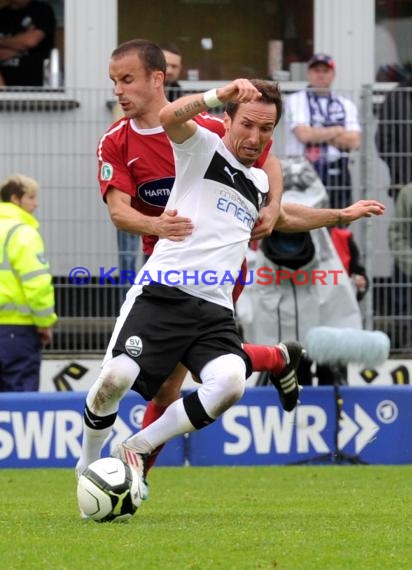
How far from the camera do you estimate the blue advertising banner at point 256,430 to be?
12.1m

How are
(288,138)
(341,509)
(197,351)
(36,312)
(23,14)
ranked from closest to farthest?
(197,351) < (341,509) < (36,312) < (288,138) < (23,14)

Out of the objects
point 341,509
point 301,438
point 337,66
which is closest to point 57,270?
point 301,438

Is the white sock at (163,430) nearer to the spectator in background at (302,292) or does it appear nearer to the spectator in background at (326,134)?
the spectator in background at (302,292)

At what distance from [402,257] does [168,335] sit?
639 centimetres

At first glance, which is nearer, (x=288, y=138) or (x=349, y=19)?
(x=288, y=138)

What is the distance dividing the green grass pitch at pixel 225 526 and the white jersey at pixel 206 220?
3.94ft

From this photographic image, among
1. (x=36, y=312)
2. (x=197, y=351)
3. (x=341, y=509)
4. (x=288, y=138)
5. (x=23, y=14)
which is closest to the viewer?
(x=197, y=351)

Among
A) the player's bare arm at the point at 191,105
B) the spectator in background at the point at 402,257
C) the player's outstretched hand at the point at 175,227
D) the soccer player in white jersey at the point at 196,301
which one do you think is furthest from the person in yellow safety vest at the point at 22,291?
the player's bare arm at the point at 191,105

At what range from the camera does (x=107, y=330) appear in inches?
540

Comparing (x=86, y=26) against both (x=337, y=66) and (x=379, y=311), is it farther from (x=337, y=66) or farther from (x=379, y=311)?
(x=379, y=311)

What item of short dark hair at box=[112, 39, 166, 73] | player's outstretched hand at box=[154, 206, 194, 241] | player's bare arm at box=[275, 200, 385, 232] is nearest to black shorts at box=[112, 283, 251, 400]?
player's outstretched hand at box=[154, 206, 194, 241]

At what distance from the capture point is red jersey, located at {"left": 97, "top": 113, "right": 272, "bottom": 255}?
8.16 metres

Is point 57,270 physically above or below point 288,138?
below

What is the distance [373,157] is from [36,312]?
11.2 ft
